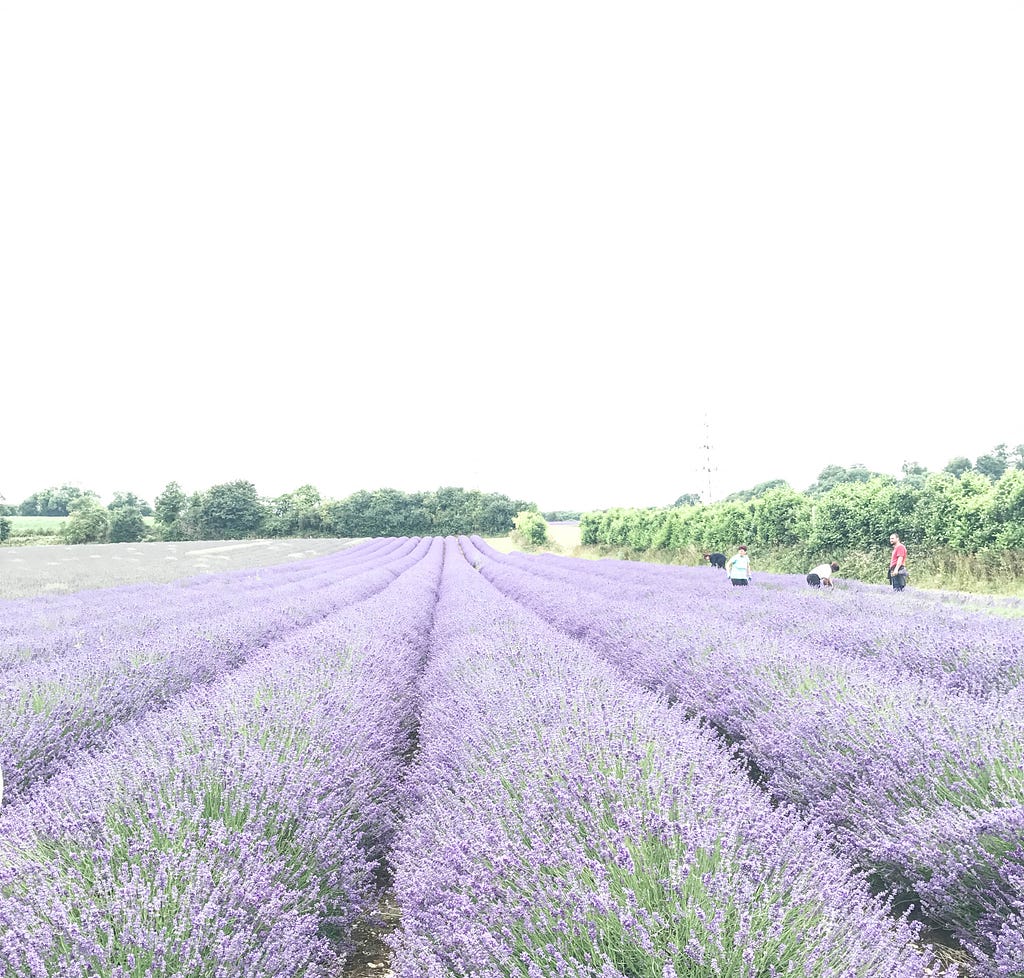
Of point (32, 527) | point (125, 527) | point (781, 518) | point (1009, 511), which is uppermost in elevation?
point (1009, 511)

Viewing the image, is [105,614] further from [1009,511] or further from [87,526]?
[87,526]

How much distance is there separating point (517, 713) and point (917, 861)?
4.75ft

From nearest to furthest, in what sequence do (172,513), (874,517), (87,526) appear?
(874,517) → (87,526) → (172,513)

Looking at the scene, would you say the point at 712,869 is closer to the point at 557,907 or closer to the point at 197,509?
the point at 557,907

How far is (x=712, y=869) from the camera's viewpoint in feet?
5.13

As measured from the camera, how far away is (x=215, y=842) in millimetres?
1693

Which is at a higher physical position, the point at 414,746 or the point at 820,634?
the point at 820,634

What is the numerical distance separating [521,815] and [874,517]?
15294 millimetres

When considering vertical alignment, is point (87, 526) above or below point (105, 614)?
above

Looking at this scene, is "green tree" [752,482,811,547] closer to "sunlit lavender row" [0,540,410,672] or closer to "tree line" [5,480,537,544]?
"sunlit lavender row" [0,540,410,672]

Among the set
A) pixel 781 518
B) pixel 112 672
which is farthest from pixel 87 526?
pixel 112 672

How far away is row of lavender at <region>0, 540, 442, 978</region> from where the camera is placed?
1.38 m

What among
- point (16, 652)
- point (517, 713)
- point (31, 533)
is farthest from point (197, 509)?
point (517, 713)

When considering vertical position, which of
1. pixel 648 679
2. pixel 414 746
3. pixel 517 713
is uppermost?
pixel 517 713
